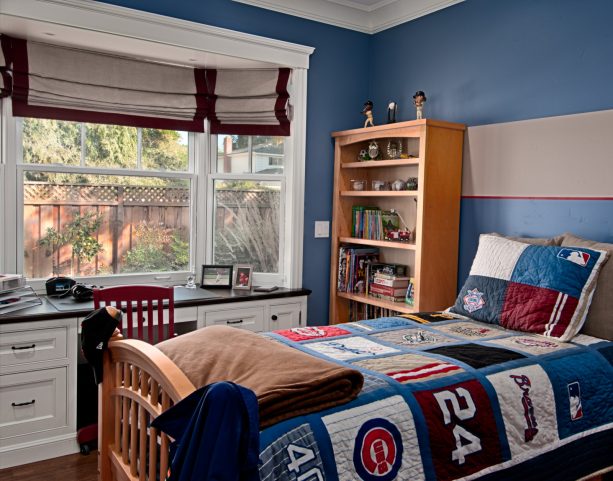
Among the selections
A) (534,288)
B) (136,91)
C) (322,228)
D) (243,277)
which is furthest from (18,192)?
(534,288)

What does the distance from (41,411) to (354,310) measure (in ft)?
7.05

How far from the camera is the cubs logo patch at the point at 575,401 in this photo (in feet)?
7.14

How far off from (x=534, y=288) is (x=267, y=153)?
82.3 inches

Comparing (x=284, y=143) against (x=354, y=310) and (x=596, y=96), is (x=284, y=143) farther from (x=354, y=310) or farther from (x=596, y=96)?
(x=596, y=96)

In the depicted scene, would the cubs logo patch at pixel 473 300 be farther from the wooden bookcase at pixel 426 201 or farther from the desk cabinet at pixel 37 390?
the desk cabinet at pixel 37 390

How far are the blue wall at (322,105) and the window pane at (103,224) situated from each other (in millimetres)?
882

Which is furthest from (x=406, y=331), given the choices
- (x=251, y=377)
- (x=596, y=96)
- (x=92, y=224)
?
(x=92, y=224)

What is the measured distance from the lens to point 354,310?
418cm

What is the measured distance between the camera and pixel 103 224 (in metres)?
3.65

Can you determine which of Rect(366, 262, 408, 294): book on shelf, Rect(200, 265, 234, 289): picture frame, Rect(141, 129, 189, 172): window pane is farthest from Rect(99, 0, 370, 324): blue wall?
Rect(141, 129, 189, 172): window pane

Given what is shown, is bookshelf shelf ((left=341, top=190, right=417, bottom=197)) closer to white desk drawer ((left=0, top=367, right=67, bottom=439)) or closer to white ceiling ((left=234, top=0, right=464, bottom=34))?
white ceiling ((left=234, top=0, right=464, bottom=34))

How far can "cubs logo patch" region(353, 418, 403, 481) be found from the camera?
166 centimetres

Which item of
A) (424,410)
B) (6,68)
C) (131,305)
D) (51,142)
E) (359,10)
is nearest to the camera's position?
(424,410)

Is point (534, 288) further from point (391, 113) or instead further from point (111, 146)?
point (111, 146)
